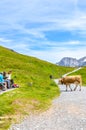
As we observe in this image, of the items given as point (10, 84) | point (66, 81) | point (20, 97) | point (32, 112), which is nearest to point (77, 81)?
point (66, 81)

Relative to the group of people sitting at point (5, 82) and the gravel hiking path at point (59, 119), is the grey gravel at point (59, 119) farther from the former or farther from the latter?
the group of people sitting at point (5, 82)

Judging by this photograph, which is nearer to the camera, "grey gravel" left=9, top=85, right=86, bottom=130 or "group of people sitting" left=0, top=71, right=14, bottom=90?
"grey gravel" left=9, top=85, right=86, bottom=130

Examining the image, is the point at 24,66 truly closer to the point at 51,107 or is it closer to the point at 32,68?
the point at 32,68

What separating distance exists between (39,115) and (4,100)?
4.76 meters

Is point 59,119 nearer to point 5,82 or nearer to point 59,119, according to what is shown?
point 59,119

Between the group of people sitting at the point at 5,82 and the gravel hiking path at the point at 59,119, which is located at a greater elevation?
the group of people sitting at the point at 5,82

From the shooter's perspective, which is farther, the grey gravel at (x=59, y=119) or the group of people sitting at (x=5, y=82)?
the group of people sitting at (x=5, y=82)

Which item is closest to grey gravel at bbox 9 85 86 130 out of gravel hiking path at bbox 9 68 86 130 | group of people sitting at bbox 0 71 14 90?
gravel hiking path at bbox 9 68 86 130

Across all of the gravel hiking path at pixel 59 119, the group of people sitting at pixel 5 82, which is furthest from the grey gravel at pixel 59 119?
the group of people sitting at pixel 5 82

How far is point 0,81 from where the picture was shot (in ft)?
146

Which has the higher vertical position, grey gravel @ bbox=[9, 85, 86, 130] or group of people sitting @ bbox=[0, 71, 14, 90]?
group of people sitting @ bbox=[0, 71, 14, 90]

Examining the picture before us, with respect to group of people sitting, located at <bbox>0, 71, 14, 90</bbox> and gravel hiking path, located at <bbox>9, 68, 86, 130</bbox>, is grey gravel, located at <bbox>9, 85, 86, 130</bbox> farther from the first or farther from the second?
group of people sitting, located at <bbox>0, 71, 14, 90</bbox>

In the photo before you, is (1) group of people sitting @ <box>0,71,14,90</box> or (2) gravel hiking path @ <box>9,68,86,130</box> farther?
(1) group of people sitting @ <box>0,71,14,90</box>

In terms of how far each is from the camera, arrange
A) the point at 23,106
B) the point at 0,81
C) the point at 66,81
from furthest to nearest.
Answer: the point at 66,81 → the point at 0,81 → the point at 23,106
